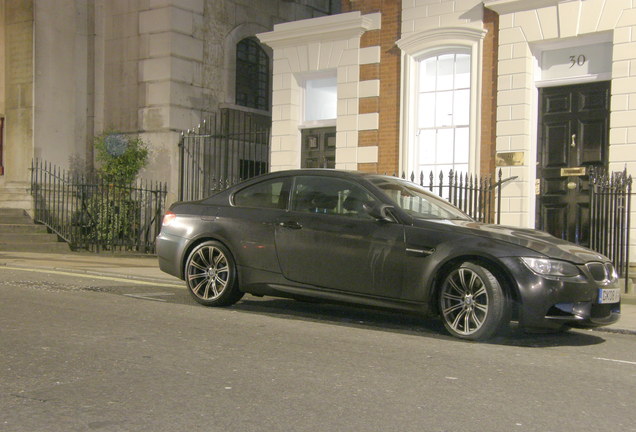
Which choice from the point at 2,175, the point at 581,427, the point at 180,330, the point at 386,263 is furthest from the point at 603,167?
the point at 2,175

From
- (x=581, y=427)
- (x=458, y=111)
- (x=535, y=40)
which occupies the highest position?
(x=535, y=40)

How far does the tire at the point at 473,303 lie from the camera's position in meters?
7.10

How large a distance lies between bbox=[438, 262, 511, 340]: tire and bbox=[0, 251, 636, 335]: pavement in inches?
82.6

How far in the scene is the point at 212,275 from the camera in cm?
895

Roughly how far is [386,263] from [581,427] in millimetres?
3377

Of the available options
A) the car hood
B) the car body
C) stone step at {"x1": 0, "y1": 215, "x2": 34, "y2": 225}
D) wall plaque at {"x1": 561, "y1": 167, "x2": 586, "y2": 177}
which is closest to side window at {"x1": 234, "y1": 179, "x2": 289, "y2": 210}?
the car body

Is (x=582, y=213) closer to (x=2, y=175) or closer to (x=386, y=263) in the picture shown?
(x=386, y=263)

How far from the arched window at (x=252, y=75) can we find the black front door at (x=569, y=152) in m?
10.2

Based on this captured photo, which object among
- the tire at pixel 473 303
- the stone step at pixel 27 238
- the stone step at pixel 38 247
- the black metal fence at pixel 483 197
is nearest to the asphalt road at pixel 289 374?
the tire at pixel 473 303

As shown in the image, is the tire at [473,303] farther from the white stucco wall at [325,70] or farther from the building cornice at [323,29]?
the building cornice at [323,29]

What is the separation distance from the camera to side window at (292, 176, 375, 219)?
8.09 meters

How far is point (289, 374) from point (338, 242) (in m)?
2.59

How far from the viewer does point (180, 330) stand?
287 inches

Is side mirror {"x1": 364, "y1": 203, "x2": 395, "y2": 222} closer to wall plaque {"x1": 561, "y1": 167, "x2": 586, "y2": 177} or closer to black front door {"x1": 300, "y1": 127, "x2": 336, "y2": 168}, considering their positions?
wall plaque {"x1": 561, "y1": 167, "x2": 586, "y2": 177}
